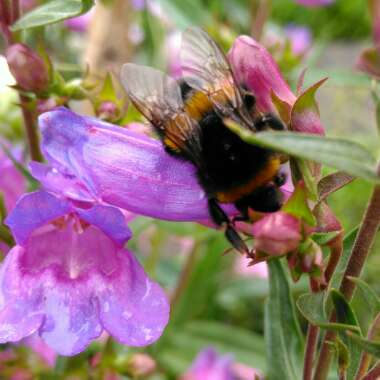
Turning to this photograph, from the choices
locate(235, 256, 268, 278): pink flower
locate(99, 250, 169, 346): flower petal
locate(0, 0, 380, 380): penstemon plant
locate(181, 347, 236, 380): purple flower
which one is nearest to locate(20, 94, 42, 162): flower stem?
locate(0, 0, 380, 380): penstemon plant

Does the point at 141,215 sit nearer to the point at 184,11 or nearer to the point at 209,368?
the point at 209,368

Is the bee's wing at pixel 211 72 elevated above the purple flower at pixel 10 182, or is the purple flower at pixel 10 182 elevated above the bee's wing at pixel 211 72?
the bee's wing at pixel 211 72

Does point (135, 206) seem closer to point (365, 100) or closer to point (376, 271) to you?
point (376, 271)

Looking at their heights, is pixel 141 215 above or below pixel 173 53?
above

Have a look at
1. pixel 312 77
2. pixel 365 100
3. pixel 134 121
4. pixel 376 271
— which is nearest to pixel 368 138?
pixel 365 100

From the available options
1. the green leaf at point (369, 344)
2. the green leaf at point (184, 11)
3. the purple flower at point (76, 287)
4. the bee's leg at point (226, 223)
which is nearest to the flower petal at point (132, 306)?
the purple flower at point (76, 287)

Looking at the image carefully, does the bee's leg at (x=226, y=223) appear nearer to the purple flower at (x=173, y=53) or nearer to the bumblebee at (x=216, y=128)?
the bumblebee at (x=216, y=128)

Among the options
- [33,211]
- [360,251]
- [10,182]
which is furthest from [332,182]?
[10,182]
